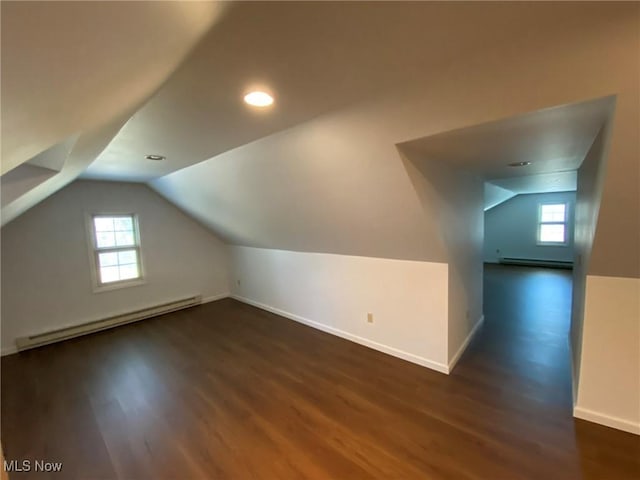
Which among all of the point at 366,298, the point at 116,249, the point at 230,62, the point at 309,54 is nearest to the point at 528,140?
the point at 309,54

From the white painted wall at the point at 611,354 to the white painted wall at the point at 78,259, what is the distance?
5.27 meters

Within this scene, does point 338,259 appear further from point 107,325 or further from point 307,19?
point 107,325

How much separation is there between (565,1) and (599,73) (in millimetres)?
463

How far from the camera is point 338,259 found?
12.0ft

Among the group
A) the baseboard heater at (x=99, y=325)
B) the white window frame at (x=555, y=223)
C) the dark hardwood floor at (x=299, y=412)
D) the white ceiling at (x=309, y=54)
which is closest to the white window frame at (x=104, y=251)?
the baseboard heater at (x=99, y=325)

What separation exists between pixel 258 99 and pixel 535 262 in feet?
29.4

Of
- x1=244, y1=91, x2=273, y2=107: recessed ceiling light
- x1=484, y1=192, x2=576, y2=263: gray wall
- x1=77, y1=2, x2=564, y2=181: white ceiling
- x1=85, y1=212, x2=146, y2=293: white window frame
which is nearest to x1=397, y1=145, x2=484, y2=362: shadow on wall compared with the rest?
x1=77, y1=2, x2=564, y2=181: white ceiling

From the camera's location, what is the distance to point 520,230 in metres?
8.13

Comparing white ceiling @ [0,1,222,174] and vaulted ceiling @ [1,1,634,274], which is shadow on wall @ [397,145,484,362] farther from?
white ceiling @ [0,1,222,174]

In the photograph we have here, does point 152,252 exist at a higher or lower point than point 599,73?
lower

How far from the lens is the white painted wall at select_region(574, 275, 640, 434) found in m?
1.97

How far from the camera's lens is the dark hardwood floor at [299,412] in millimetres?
1834

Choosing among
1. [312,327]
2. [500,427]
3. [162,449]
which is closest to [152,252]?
[312,327]

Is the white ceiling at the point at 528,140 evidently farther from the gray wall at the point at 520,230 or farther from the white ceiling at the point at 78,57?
the gray wall at the point at 520,230
